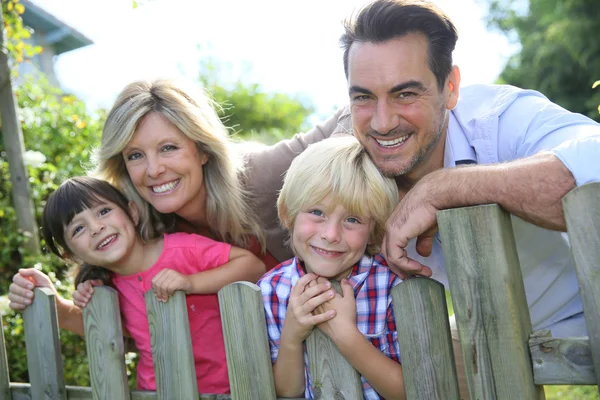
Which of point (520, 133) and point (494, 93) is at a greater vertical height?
point (494, 93)

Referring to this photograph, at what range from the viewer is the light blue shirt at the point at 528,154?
2.68 metres

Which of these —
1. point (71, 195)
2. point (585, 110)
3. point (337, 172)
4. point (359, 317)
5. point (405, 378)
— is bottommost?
point (405, 378)

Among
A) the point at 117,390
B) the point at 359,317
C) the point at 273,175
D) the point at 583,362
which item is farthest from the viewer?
the point at 273,175

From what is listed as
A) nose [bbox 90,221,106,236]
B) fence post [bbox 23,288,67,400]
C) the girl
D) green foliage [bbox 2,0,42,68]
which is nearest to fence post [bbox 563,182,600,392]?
the girl

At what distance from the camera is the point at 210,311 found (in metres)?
3.18

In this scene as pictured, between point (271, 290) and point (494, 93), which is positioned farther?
point (494, 93)

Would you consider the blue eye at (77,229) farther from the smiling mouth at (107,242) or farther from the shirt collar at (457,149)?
the shirt collar at (457,149)

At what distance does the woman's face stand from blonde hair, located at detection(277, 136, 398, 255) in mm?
702

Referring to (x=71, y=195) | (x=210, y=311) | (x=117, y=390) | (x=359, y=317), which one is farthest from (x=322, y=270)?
(x=71, y=195)

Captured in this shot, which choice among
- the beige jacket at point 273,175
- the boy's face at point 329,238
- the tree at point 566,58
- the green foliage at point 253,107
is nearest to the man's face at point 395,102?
the boy's face at point 329,238

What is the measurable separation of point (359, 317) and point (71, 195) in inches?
59.9

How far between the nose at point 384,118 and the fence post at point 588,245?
0.94 meters

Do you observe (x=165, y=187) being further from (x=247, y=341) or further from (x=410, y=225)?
(x=410, y=225)

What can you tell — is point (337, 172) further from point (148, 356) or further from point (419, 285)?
point (148, 356)
